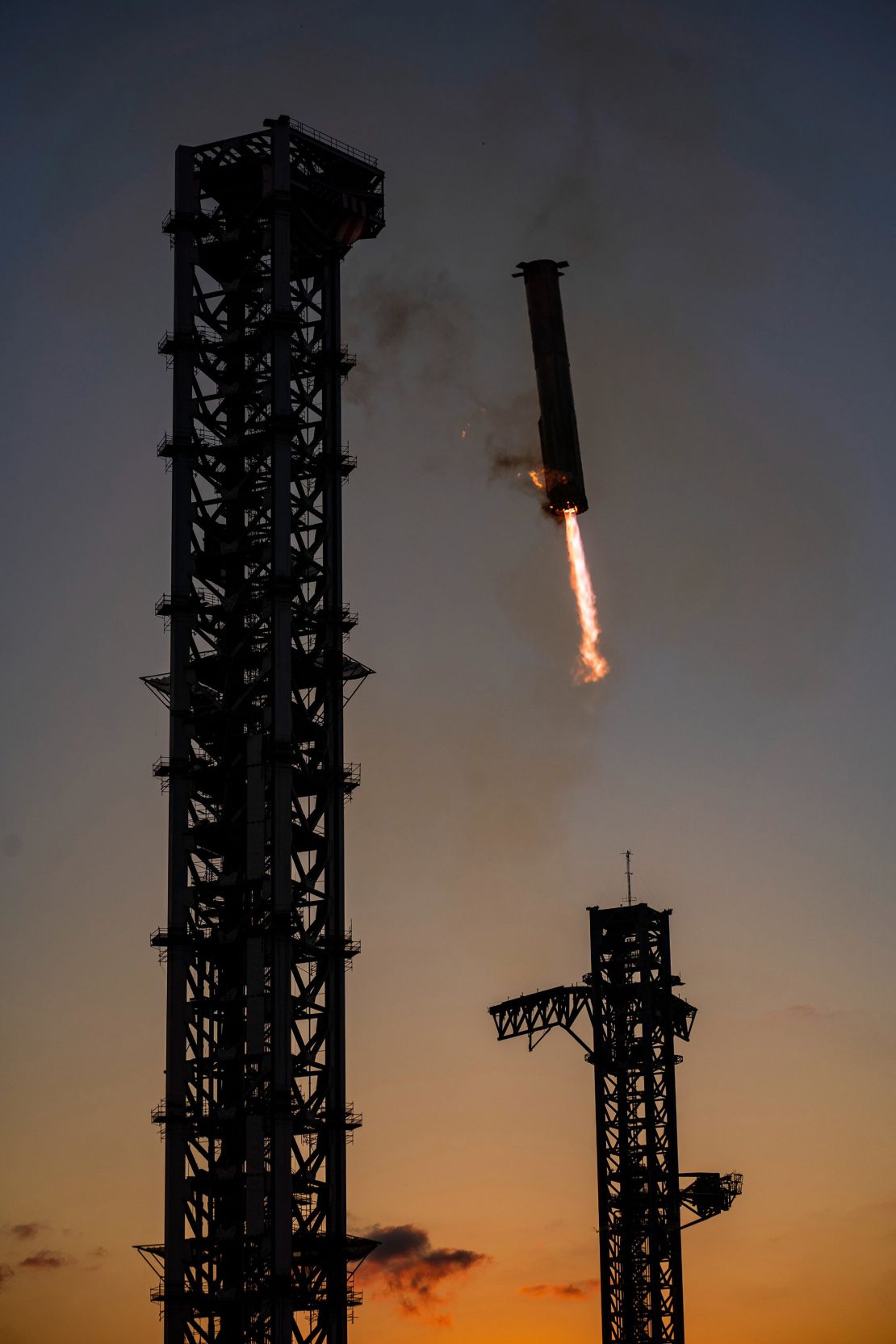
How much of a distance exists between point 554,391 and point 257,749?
74.7ft

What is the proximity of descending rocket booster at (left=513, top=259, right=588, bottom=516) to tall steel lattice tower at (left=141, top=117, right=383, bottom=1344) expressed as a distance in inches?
735

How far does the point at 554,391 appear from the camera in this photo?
4412 inches

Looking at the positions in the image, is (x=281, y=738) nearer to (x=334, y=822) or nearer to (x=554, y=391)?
(x=334, y=822)

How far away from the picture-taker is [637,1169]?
133m

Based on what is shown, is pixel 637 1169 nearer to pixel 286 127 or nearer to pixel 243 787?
pixel 243 787

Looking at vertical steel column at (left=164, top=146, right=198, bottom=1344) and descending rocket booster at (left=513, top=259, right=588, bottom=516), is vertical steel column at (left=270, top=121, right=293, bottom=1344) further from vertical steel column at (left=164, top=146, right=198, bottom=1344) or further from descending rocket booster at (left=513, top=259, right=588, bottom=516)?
descending rocket booster at (left=513, top=259, right=588, bottom=516)

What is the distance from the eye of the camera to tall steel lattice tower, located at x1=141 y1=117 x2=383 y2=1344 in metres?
121

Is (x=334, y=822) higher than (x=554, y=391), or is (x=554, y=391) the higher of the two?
(x=554, y=391)

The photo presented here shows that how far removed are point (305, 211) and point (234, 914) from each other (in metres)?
33.5

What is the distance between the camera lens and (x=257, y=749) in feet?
408

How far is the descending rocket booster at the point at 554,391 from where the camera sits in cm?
11038

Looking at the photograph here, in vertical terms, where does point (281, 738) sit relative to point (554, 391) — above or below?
below

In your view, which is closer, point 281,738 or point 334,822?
point 281,738

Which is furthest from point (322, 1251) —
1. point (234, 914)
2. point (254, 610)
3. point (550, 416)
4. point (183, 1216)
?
point (550, 416)
